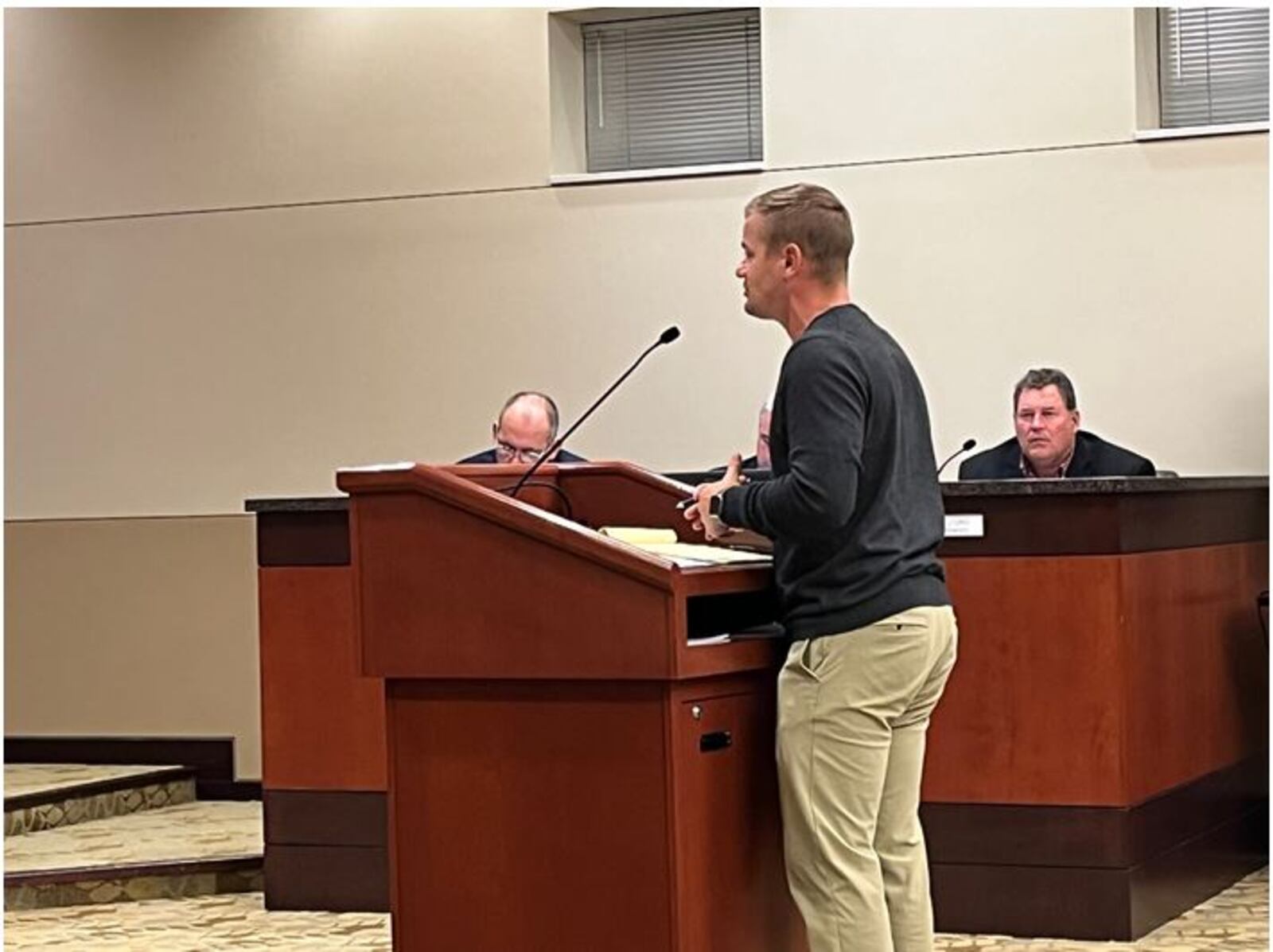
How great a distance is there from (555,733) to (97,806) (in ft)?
14.0

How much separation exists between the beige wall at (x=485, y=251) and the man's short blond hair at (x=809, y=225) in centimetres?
378

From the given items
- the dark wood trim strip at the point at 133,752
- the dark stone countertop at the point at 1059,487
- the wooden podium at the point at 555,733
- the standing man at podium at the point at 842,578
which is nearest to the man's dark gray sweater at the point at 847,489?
the standing man at podium at the point at 842,578

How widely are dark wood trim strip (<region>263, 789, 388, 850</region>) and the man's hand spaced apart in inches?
96.2

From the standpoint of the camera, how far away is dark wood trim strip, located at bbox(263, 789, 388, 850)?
5680 millimetres

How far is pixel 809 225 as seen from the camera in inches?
131

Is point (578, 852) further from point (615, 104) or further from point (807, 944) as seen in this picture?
point (615, 104)

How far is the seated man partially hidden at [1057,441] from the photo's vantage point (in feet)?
20.7

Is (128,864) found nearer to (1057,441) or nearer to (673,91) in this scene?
(1057,441)

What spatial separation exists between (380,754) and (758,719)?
2.35 m

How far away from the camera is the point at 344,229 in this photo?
7.98 meters

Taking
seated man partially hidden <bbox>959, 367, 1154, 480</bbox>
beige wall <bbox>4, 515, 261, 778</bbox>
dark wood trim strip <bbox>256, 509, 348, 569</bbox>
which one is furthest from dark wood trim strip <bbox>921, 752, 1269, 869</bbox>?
beige wall <bbox>4, 515, 261, 778</bbox>

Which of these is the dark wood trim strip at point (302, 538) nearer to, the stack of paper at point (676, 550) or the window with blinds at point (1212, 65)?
the stack of paper at point (676, 550)

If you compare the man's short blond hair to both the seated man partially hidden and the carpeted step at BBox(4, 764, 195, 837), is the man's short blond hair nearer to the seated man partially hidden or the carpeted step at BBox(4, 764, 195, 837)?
the seated man partially hidden

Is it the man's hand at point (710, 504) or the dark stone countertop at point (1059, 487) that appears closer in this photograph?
the man's hand at point (710, 504)
